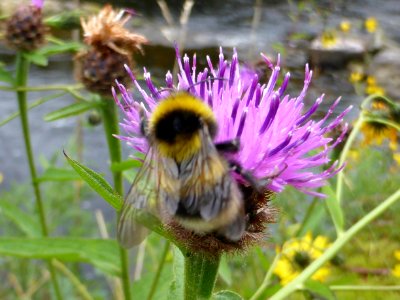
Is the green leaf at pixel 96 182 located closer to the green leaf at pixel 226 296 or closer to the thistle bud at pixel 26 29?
the green leaf at pixel 226 296

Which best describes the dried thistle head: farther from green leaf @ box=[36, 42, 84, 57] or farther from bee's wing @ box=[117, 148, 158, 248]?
bee's wing @ box=[117, 148, 158, 248]

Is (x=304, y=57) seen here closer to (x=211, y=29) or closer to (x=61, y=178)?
(x=211, y=29)

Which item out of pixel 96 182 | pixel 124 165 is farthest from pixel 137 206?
pixel 124 165

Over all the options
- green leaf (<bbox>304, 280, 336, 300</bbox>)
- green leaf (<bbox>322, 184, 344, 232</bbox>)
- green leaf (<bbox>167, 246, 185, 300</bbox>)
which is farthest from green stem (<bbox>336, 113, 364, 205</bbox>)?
green leaf (<bbox>167, 246, 185, 300</bbox>)

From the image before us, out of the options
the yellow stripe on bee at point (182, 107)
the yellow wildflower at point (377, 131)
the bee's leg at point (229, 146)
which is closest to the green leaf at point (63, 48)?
the yellow stripe on bee at point (182, 107)

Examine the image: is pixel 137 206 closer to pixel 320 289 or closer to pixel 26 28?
pixel 320 289

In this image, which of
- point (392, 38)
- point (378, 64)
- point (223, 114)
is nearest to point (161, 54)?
point (378, 64)
